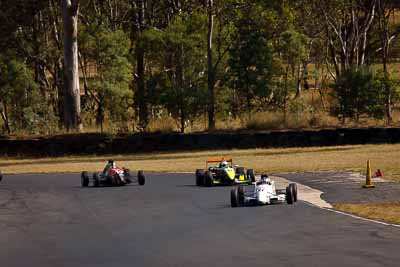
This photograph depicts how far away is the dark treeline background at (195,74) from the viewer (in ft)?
181

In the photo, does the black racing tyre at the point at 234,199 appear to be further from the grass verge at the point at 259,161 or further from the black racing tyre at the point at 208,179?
the grass verge at the point at 259,161

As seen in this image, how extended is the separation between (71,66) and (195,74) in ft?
24.4

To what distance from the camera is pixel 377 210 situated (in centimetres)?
2178

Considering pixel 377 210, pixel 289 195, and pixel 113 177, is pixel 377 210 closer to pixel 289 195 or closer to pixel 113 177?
pixel 289 195


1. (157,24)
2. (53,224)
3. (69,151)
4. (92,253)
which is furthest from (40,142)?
(92,253)

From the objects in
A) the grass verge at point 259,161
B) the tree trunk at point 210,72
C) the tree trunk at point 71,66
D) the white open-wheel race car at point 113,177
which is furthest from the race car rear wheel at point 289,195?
the tree trunk at point 71,66

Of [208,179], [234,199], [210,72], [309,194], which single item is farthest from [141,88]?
[234,199]

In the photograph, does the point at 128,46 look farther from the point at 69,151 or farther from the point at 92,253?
the point at 92,253

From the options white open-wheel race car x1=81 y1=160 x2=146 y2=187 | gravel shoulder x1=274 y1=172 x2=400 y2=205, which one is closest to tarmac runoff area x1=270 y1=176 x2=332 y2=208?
gravel shoulder x1=274 y1=172 x2=400 y2=205

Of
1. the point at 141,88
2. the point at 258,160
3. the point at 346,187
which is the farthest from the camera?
the point at 141,88

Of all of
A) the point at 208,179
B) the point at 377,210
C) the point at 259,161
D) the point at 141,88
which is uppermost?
the point at 141,88

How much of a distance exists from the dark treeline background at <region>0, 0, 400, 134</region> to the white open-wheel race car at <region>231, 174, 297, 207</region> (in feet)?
97.3

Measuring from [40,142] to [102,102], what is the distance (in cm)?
726

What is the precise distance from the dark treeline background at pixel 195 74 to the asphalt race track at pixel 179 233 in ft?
88.2
